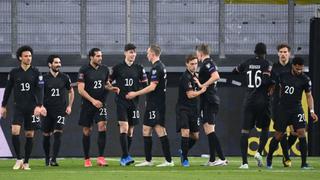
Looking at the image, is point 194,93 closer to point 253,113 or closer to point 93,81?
point 253,113

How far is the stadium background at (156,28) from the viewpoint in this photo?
2495 centimetres

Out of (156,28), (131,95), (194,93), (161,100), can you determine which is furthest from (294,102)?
(156,28)

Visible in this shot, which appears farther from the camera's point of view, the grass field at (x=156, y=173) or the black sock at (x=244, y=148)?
the black sock at (x=244, y=148)

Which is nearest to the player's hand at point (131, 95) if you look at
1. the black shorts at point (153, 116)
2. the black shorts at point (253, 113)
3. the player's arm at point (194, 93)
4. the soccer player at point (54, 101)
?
the black shorts at point (153, 116)

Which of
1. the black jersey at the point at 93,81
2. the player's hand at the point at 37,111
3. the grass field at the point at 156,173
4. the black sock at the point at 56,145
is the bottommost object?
the grass field at the point at 156,173

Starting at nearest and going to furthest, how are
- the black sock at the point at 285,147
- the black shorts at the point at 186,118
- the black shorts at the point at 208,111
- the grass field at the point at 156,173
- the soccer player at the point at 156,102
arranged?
the grass field at the point at 156,173 → the soccer player at the point at 156,102 → the black shorts at the point at 186,118 → the black sock at the point at 285,147 → the black shorts at the point at 208,111

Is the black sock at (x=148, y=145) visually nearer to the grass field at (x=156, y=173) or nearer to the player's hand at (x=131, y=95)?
the grass field at (x=156, y=173)

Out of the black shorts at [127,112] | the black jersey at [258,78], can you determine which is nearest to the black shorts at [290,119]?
the black jersey at [258,78]

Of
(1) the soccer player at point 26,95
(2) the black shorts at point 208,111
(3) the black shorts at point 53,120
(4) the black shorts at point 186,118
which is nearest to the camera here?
(1) the soccer player at point 26,95

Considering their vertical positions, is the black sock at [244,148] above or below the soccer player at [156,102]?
below

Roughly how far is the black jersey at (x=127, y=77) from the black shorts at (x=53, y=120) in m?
1.27

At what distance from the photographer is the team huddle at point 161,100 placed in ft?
58.4

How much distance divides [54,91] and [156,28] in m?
5.98

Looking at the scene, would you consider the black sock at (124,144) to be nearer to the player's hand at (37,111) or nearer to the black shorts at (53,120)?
the black shorts at (53,120)
